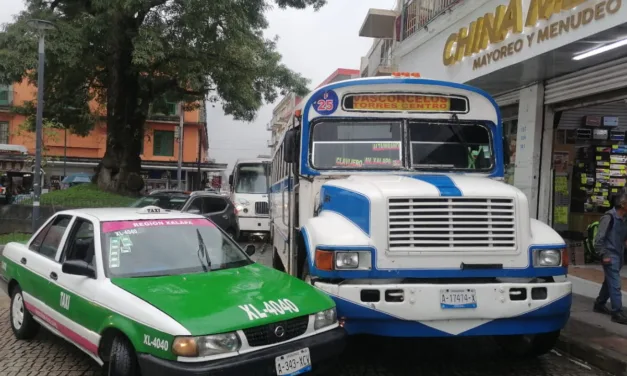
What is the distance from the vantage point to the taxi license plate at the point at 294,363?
12.0 ft

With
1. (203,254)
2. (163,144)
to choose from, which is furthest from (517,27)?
(163,144)

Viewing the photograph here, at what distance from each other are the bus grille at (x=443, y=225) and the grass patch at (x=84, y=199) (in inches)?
523

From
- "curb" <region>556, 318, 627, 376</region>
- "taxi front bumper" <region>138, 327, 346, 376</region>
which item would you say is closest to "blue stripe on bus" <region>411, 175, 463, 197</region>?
"taxi front bumper" <region>138, 327, 346, 376</region>

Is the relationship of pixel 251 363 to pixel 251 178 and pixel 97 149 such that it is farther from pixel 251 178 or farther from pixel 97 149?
pixel 97 149

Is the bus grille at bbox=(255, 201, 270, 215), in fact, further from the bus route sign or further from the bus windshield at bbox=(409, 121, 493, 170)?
the bus windshield at bbox=(409, 121, 493, 170)

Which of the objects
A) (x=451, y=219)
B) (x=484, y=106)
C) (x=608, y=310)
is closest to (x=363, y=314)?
(x=451, y=219)

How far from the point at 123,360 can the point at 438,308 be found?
2.44m

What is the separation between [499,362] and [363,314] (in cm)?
190

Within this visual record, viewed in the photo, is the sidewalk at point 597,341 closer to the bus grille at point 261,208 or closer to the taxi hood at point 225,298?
the taxi hood at point 225,298

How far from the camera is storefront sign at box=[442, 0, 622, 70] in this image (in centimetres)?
730

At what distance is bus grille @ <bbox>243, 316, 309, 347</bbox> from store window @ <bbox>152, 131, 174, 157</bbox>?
139 feet

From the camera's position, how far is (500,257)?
4562 mm

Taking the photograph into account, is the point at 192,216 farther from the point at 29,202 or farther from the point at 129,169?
the point at 129,169

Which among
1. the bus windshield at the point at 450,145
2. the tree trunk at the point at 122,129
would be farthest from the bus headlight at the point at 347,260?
the tree trunk at the point at 122,129
